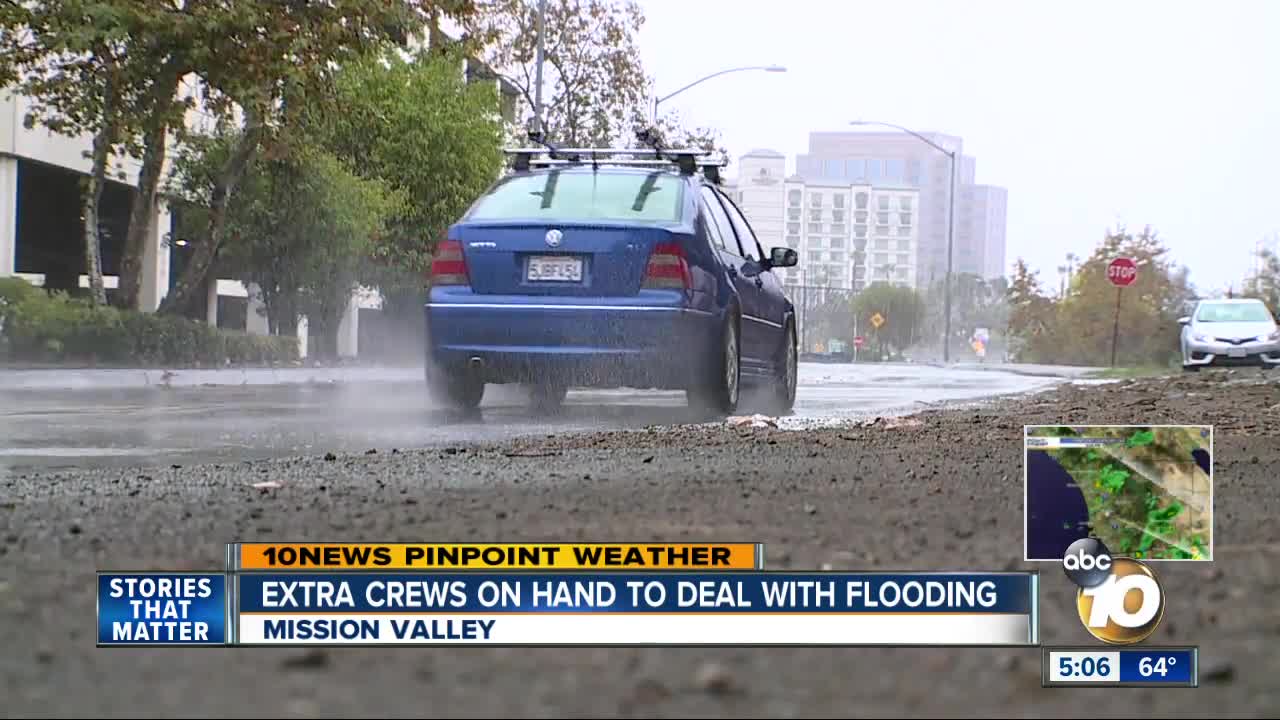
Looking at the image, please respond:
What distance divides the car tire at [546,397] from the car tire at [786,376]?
4.78ft

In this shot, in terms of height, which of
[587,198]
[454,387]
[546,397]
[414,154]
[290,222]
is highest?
[414,154]

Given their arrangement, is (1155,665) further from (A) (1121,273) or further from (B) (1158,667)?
(A) (1121,273)

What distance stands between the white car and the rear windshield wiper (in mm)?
19110

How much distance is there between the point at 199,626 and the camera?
2580 mm

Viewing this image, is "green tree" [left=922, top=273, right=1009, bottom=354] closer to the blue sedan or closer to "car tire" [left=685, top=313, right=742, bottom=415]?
"car tire" [left=685, top=313, right=742, bottom=415]

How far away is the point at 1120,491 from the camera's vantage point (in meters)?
2.76

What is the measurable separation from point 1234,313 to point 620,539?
1059 inches

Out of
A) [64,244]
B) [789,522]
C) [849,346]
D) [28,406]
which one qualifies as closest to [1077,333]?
[64,244]

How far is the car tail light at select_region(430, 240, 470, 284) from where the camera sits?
9.33 m

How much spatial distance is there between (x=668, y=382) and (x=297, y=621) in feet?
22.1

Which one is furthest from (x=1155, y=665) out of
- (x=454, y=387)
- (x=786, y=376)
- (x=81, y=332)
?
(x=81, y=332)

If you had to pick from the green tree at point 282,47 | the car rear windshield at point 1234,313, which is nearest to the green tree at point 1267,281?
the car rear windshield at point 1234,313

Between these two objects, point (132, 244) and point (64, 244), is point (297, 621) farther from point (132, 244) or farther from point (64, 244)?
point (64, 244)

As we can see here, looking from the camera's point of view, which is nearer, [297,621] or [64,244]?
[297,621]
